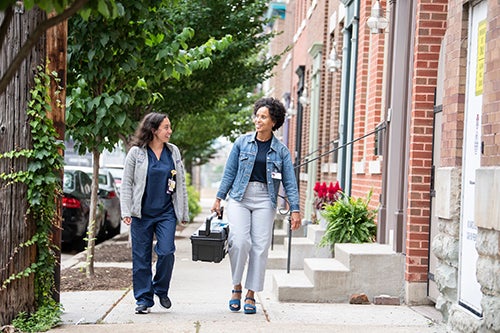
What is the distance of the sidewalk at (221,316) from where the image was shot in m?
7.04

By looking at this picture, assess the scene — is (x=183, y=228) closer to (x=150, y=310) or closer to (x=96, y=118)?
(x=96, y=118)

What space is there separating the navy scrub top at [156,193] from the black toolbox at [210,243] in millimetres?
361

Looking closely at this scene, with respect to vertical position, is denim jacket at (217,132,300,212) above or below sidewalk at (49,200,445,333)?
above

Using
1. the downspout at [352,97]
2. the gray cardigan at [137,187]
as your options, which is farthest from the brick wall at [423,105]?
the downspout at [352,97]

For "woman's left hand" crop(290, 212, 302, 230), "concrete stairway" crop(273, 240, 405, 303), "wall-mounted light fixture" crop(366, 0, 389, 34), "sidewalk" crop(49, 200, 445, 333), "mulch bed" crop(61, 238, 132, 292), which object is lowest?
"mulch bed" crop(61, 238, 132, 292)

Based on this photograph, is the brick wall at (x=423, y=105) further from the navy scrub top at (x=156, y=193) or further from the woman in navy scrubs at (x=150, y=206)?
the navy scrub top at (x=156, y=193)

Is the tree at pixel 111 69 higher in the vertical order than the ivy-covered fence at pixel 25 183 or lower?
higher

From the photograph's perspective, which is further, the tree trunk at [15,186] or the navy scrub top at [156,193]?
the navy scrub top at [156,193]

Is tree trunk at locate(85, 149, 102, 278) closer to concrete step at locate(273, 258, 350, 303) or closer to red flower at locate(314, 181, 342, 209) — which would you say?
concrete step at locate(273, 258, 350, 303)

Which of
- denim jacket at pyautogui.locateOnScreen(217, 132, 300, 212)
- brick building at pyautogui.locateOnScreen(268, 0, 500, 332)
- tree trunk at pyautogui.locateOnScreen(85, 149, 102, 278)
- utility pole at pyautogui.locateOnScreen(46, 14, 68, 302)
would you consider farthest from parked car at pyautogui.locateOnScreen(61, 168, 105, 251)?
utility pole at pyautogui.locateOnScreen(46, 14, 68, 302)

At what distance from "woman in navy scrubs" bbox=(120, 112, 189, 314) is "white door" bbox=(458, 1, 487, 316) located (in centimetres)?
262

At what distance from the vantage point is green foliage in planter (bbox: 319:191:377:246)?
10195 mm

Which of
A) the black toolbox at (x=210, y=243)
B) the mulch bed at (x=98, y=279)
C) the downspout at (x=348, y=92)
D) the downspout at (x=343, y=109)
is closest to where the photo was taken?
the black toolbox at (x=210, y=243)

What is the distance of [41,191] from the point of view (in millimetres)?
6910
